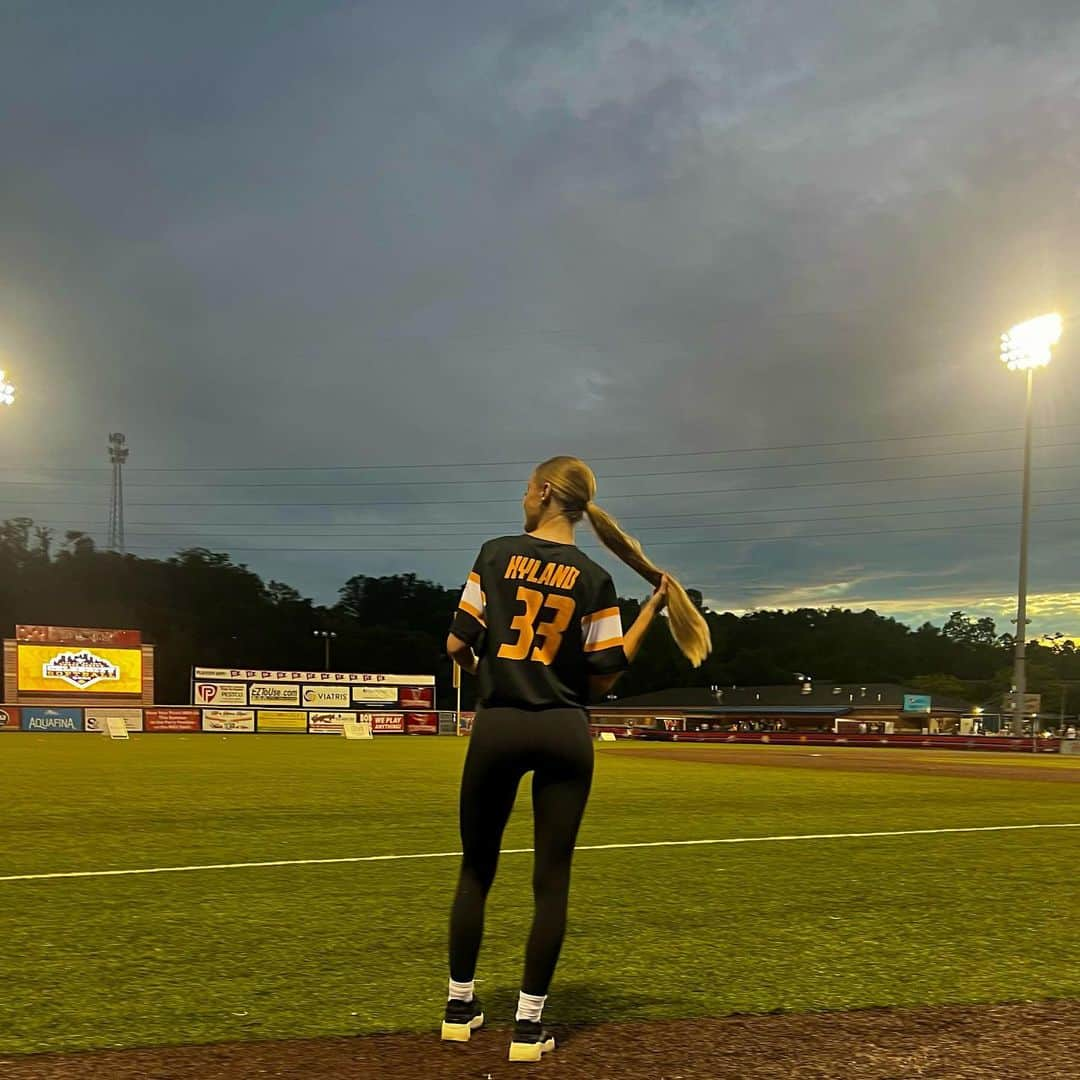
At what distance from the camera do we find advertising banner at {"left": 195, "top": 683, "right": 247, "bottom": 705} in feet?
196

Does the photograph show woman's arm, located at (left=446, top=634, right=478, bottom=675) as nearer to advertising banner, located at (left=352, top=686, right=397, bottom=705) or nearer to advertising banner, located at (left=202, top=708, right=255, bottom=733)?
advertising banner, located at (left=202, top=708, right=255, bottom=733)

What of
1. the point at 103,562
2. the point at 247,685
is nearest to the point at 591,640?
the point at 247,685

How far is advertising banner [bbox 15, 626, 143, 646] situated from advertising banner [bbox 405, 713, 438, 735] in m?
17.3

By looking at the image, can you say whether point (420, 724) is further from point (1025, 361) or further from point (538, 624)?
point (538, 624)

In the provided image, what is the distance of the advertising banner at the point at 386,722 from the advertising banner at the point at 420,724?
0.38 metres

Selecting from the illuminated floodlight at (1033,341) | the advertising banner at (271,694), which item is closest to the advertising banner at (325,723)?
the advertising banner at (271,694)

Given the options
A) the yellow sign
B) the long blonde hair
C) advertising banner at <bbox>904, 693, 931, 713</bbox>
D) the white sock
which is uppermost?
the long blonde hair

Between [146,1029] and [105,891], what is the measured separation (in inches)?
127

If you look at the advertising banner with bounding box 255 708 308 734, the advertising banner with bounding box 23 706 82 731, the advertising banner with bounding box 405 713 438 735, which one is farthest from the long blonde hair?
the advertising banner with bounding box 405 713 438 735

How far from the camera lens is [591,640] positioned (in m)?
3.71

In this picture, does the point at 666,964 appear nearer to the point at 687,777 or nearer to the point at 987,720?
the point at 687,777

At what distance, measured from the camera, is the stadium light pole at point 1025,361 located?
4619cm

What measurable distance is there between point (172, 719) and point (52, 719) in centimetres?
599

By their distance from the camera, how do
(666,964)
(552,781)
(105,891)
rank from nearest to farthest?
(552,781)
(666,964)
(105,891)
